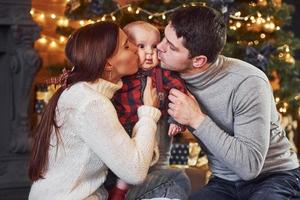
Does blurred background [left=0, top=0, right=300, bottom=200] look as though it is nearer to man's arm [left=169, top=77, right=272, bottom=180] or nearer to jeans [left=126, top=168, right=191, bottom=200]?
jeans [left=126, top=168, right=191, bottom=200]

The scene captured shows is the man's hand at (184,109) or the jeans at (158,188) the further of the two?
the jeans at (158,188)

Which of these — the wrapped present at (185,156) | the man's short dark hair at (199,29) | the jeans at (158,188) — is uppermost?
the man's short dark hair at (199,29)

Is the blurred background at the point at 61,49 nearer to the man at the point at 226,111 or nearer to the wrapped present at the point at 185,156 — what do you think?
the wrapped present at the point at 185,156

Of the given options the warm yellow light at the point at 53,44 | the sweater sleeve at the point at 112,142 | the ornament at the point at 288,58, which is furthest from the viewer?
the warm yellow light at the point at 53,44

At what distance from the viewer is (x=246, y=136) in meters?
2.35

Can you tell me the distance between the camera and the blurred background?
421 centimetres

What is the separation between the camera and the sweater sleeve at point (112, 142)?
230 centimetres

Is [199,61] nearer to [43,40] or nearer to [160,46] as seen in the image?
[160,46]

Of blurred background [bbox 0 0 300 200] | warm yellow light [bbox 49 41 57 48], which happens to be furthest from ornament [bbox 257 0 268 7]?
warm yellow light [bbox 49 41 57 48]

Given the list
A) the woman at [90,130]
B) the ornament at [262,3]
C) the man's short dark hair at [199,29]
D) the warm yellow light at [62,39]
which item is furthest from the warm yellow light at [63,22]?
the man's short dark hair at [199,29]

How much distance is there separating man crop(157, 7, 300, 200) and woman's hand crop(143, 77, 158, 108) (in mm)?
79

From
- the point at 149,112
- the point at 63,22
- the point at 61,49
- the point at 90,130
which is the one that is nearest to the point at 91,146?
the point at 90,130

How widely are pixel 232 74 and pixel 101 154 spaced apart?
0.52 meters

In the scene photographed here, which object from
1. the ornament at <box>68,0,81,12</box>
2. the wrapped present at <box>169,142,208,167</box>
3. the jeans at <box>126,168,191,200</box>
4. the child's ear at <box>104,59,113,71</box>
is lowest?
the wrapped present at <box>169,142,208,167</box>
